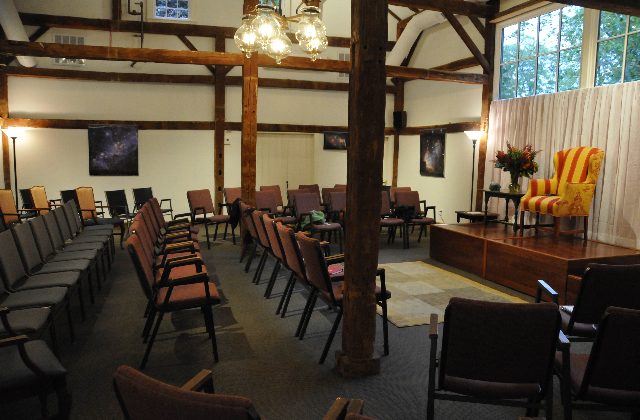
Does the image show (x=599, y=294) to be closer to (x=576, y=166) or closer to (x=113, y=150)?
(x=576, y=166)

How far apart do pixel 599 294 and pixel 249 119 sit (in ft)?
18.1

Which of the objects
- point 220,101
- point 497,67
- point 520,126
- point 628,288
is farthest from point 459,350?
point 220,101

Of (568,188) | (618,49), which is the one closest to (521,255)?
(568,188)

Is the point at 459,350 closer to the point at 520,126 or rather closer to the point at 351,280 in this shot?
the point at 351,280

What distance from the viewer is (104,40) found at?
10.1m

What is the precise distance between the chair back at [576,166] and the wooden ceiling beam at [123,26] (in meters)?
7.41

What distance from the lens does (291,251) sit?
13.9 feet

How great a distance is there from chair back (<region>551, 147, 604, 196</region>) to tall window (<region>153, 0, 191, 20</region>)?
812cm

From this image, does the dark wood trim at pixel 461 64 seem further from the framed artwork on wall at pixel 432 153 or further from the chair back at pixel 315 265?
the chair back at pixel 315 265

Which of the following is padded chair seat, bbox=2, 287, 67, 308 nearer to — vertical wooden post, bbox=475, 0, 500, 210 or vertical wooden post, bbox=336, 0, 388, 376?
vertical wooden post, bbox=336, 0, 388, 376

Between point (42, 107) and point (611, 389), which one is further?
point (42, 107)

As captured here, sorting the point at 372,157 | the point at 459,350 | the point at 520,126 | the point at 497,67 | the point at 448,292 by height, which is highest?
the point at 497,67

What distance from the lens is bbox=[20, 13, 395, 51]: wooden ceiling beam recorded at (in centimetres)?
966

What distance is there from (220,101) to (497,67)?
590 cm
